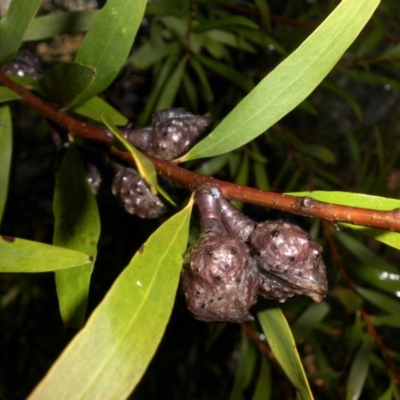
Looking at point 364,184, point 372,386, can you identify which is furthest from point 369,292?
point 364,184

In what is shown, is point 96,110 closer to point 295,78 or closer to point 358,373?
point 295,78

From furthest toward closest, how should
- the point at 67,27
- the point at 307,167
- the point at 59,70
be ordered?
the point at 307,167
the point at 67,27
the point at 59,70

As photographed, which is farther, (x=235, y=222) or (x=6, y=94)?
(x=6, y=94)

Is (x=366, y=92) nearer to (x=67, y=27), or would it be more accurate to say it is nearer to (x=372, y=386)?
(x=372, y=386)

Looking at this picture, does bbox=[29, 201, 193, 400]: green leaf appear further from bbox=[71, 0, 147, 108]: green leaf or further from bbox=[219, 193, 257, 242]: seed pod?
bbox=[71, 0, 147, 108]: green leaf

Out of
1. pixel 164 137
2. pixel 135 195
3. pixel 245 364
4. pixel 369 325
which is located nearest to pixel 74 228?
pixel 135 195

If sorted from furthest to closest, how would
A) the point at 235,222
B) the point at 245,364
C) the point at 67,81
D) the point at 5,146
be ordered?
the point at 245,364 → the point at 5,146 → the point at 67,81 → the point at 235,222

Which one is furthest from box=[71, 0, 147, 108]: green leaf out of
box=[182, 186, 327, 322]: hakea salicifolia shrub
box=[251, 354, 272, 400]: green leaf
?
box=[251, 354, 272, 400]: green leaf
